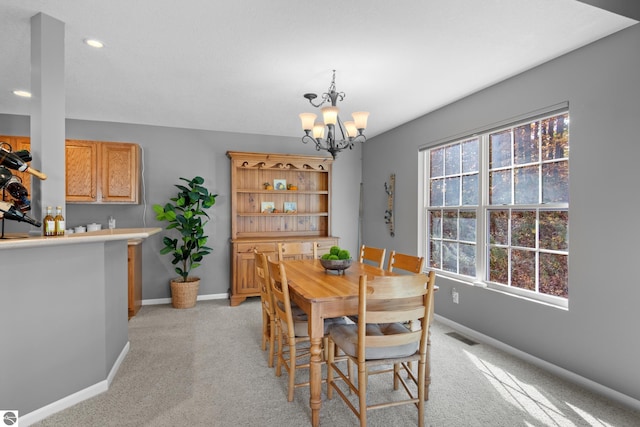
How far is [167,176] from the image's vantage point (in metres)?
4.96

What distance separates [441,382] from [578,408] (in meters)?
0.87

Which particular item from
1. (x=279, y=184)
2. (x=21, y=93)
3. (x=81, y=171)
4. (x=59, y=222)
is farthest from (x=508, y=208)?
(x=21, y=93)

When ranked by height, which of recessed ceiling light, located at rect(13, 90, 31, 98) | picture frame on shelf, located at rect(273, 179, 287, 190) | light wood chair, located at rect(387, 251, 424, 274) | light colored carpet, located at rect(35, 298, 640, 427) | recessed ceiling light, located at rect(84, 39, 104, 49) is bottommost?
light colored carpet, located at rect(35, 298, 640, 427)

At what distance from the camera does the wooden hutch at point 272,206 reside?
15.7ft

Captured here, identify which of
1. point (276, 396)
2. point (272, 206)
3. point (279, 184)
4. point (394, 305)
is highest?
point (279, 184)

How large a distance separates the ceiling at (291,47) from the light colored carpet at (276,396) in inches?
102

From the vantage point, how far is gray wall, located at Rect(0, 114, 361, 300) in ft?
15.3

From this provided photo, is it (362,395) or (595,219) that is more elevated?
(595,219)

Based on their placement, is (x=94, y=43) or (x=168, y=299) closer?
(x=94, y=43)

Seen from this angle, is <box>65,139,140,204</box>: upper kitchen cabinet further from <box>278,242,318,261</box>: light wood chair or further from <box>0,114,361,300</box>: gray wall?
<box>278,242,318,261</box>: light wood chair

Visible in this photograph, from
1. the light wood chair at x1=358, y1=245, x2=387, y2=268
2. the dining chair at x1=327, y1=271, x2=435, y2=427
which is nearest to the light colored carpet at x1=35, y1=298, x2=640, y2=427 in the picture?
the dining chair at x1=327, y1=271, x2=435, y2=427

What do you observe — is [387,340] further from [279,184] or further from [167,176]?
[167,176]

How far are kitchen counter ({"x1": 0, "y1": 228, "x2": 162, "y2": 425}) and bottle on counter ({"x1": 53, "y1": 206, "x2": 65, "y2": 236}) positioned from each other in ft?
0.45

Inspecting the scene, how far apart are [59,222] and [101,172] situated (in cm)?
245
